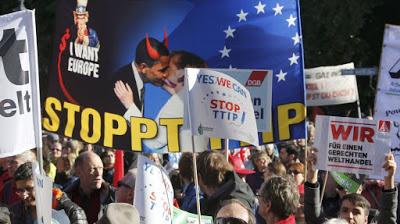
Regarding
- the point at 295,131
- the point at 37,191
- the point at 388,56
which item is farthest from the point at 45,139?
the point at 37,191

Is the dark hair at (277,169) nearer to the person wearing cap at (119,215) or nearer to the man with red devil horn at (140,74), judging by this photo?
the man with red devil horn at (140,74)

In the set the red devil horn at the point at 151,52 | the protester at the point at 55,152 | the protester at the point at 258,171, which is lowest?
the protester at the point at 258,171

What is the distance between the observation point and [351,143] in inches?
309

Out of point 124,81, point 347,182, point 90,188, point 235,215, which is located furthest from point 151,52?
→ point 235,215

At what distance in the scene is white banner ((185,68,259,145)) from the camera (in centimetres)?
759

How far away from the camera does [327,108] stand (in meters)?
28.5

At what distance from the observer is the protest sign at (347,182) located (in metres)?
8.34

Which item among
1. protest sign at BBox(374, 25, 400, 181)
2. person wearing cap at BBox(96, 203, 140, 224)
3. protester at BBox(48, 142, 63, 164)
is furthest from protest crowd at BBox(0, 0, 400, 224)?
protester at BBox(48, 142, 63, 164)

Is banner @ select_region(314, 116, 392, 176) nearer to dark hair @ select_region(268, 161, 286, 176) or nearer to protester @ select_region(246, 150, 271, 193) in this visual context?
dark hair @ select_region(268, 161, 286, 176)

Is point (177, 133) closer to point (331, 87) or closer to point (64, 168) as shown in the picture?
point (64, 168)

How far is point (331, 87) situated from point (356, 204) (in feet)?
36.3

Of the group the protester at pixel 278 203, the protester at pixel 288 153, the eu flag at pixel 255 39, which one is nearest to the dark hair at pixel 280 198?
the protester at pixel 278 203

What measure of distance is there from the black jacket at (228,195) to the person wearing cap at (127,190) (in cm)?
54

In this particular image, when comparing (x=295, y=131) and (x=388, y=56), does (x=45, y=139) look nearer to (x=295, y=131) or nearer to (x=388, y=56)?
(x=388, y=56)
